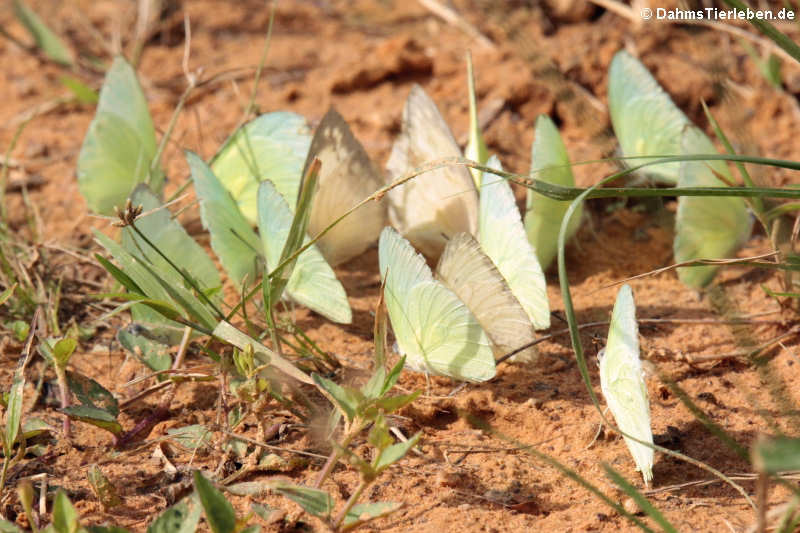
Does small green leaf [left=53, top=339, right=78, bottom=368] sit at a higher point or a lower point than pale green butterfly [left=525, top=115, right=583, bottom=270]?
lower

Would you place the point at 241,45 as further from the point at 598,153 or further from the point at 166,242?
the point at 166,242

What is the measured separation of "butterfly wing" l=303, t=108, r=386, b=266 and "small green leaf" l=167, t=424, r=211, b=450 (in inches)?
22.4

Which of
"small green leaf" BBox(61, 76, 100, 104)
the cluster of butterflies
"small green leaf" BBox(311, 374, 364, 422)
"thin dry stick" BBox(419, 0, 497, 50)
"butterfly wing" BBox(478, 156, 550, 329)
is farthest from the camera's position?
"thin dry stick" BBox(419, 0, 497, 50)

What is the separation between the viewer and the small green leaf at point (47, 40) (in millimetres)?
3209

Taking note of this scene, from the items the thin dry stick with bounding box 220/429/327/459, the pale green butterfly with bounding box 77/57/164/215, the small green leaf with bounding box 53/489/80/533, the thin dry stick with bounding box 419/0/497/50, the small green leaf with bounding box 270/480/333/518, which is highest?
the thin dry stick with bounding box 419/0/497/50

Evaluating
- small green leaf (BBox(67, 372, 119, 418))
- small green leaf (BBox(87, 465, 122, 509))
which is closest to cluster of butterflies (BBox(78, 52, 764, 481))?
small green leaf (BBox(67, 372, 119, 418))

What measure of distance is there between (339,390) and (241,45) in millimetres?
2520

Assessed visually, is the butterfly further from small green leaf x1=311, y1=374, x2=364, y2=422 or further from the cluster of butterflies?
small green leaf x1=311, y1=374, x2=364, y2=422

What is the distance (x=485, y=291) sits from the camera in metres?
1.55

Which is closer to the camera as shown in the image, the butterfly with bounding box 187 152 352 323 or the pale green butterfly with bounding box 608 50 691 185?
the butterfly with bounding box 187 152 352 323

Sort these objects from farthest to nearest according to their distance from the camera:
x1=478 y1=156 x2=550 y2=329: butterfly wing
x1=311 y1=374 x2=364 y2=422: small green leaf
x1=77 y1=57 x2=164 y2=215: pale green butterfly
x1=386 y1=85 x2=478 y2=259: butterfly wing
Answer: x1=77 y1=57 x2=164 y2=215: pale green butterfly < x1=386 y1=85 x2=478 y2=259: butterfly wing < x1=478 y1=156 x2=550 y2=329: butterfly wing < x1=311 y1=374 x2=364 y2=422: small green leaf

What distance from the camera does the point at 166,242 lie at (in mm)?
1694

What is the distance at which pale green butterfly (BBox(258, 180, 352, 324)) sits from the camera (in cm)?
163

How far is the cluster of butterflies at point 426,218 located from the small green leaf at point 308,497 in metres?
0.38
